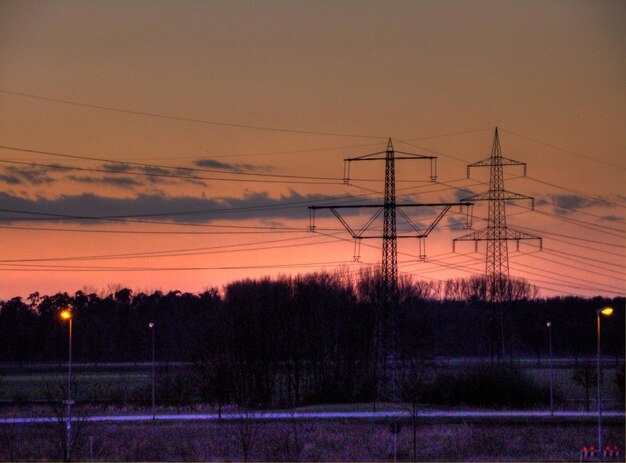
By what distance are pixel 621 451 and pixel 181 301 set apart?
108 metres

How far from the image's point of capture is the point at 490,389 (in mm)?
69500

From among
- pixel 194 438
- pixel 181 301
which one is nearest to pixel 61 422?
pixel 194 438

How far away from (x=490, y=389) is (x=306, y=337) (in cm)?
2636

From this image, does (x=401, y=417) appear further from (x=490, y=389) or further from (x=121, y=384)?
(x=121, y=384)

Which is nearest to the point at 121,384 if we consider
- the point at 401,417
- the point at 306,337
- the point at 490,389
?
the point at 306,337

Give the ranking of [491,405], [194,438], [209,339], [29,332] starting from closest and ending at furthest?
[194,438] < [491,405] < [209,339] < [29,332]

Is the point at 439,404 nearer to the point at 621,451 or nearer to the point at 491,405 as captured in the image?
the point at 491,405

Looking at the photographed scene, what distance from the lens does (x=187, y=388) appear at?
3014 inches

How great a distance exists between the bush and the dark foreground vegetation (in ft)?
0.29

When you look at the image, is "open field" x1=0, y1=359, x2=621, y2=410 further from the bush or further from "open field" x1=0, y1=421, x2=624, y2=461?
"open field" x1=0, y1=421, x2=624, y2=461

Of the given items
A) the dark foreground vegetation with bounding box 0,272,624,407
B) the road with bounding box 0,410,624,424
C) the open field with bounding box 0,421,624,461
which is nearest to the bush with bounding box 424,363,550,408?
the dark foreground vegetation with bounding box 0,272,624,407

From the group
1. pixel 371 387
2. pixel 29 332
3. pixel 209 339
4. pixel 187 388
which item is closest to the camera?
pixel 187 388

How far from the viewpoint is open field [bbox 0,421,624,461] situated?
43625 millimetres

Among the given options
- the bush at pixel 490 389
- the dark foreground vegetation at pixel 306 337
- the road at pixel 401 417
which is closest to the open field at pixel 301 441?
the road at pixel 401 417
